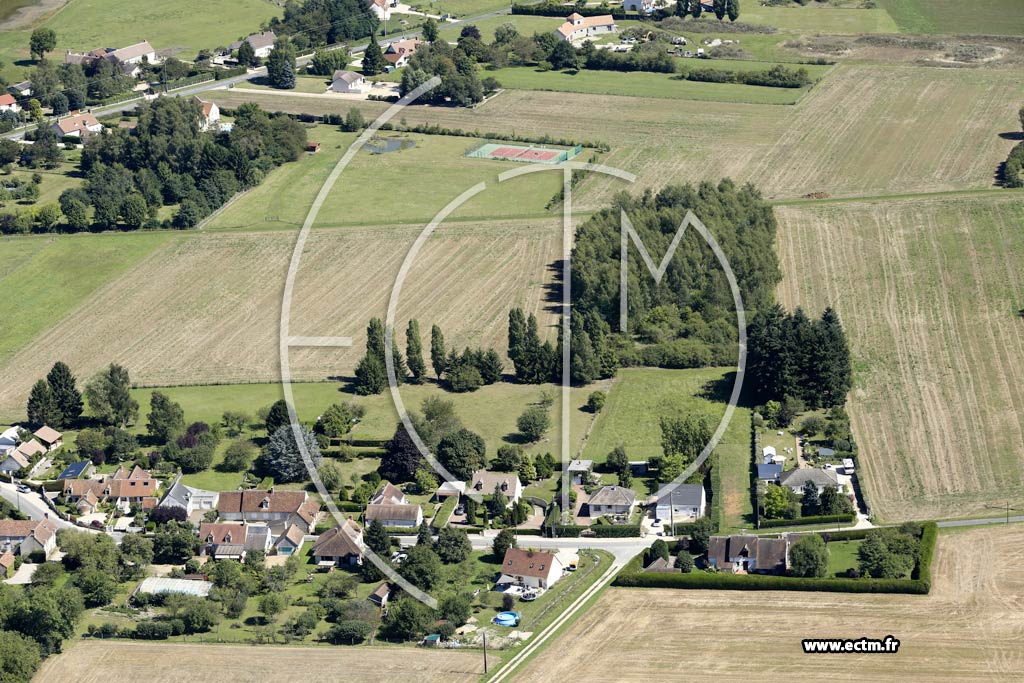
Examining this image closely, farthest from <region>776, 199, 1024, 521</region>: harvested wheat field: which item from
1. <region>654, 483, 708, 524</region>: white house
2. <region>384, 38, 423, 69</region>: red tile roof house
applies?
<region>384, 38, 423, 69</region>: red tile roof house

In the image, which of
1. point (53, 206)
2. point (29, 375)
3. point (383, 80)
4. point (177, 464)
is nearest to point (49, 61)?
point (383, 80)

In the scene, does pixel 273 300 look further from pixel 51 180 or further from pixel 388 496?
pixel 51 180

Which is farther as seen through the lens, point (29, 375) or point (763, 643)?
point (29, 375)

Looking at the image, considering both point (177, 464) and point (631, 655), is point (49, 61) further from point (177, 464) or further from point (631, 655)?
point (631, 655)

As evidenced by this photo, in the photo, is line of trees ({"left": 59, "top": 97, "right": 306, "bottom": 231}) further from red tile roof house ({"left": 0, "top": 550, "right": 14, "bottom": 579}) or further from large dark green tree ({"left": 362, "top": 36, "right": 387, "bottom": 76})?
red tile roof house ({"left": 0, "top": 550, "right": 14, "bottom": 579})

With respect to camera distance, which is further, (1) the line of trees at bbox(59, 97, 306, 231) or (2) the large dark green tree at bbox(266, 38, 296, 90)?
(2) the large dark green tree at bbox(266, 38, 296, 90)

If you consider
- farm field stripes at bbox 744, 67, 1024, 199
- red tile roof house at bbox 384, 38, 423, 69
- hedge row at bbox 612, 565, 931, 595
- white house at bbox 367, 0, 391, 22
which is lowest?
farm field stripes at bbox 744, 67, 1024, 199

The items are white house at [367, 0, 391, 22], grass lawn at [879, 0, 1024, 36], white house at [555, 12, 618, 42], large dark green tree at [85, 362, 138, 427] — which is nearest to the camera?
large dark green tree at [85, 362, 138, 427]
